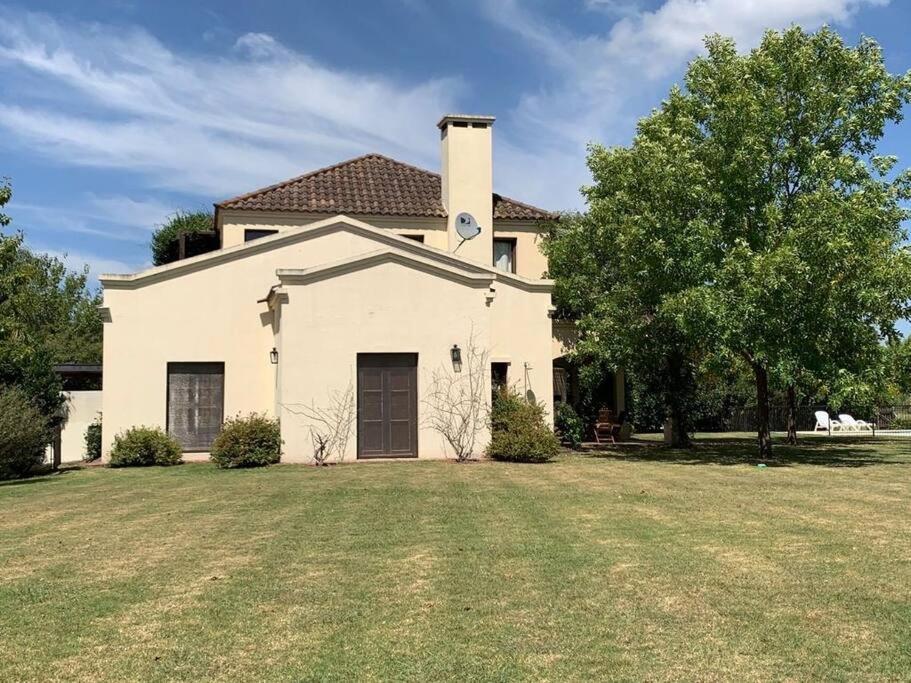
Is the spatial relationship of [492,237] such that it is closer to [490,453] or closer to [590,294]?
[590,294]

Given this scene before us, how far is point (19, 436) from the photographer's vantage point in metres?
16.8

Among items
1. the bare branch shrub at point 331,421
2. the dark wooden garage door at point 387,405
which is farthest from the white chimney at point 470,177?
the bare branch shrub at point 331,421

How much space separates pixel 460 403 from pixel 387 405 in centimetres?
173

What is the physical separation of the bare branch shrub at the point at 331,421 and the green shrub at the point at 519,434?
3.37 metres

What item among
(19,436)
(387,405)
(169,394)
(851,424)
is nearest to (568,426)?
(387,405)

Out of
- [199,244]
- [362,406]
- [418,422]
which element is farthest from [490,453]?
[199,244]

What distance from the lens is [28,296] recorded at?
2003cm

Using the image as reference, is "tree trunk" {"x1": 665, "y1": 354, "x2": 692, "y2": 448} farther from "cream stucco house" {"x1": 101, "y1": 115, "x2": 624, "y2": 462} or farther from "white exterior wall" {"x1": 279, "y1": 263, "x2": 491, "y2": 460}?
"white exterior wall" {"x1": 279, "y1": 263, "x2": 491, "y2": 460}

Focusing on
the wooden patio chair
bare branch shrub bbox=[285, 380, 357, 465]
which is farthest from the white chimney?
bare branch shrub bbox=[285, 380, 357, 465]

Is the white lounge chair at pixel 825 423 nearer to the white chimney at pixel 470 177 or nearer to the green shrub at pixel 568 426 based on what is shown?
the green shrub at pixel 568 426

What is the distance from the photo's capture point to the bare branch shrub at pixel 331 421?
18.7 meters

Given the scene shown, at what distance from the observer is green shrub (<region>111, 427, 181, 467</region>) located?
1930 centimetres

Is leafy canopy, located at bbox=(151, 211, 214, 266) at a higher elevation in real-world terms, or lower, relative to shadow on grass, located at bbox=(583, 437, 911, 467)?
higher

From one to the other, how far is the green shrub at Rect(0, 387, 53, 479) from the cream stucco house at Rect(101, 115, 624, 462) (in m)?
2.23
